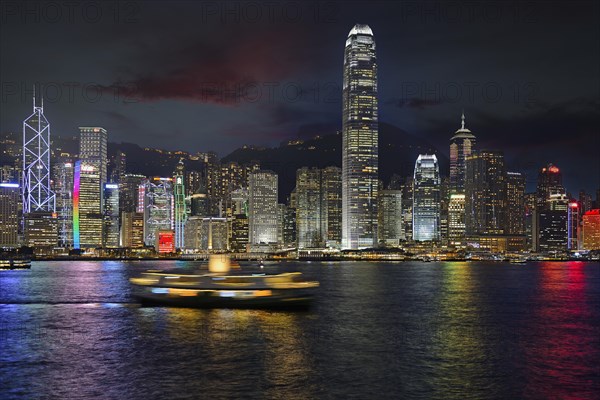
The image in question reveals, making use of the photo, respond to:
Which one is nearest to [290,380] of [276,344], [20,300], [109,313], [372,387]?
[372,387]

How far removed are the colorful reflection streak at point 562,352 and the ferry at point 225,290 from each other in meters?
22.5

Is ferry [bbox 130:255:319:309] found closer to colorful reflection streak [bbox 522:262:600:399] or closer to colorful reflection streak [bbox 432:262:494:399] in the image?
colorful reflection streak [bbox 432:262:494:399]

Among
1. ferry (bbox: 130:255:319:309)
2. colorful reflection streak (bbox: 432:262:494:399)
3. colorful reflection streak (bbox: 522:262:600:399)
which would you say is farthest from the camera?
ferry (bbox: 130:255:319:309)

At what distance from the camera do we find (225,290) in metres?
69.9

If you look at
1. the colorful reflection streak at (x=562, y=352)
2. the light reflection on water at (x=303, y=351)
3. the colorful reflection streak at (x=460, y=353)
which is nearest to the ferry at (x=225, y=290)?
the light reflection on water at (x=303, y=351)

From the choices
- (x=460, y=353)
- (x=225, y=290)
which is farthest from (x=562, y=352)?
(x=225, y=290)

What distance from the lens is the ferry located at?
6875 centimetres

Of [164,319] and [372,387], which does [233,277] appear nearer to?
[164,319]

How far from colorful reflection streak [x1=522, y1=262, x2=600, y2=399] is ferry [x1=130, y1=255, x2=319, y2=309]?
22522mm

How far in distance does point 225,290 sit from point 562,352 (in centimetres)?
3488

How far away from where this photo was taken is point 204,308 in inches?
2736

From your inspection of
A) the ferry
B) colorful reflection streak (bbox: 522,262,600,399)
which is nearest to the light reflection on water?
colorful reflection streak (bbox: 522,262,600,399)

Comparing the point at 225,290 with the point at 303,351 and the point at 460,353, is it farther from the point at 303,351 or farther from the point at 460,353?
the point at 460,353

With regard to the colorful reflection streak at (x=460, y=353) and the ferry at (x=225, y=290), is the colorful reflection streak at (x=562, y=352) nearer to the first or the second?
the colorful reflection streak at (x=460, y=353)
